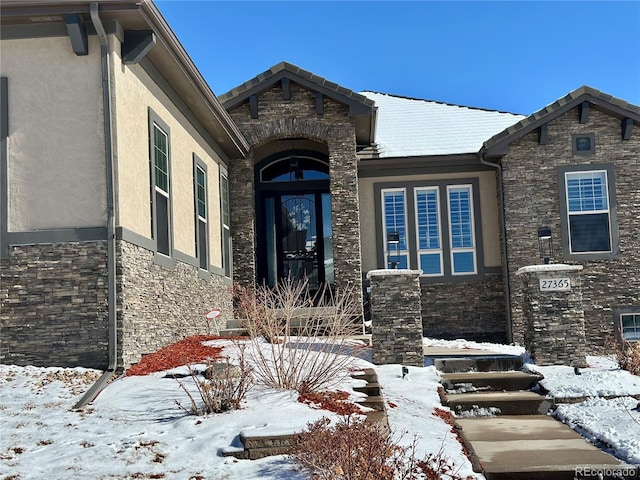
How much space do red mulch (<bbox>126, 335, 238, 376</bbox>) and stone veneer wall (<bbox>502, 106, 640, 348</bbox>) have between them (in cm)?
813

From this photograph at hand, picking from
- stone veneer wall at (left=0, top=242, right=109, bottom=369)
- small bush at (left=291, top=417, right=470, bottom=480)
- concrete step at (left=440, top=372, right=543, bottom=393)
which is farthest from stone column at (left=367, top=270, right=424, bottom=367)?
small bush at (left=291, top=417, right=470, bottom=480)

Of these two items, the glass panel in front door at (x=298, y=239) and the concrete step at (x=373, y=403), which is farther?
the glass panel in front door at (x=298, y=239)

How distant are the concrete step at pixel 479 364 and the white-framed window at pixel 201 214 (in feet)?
16.0

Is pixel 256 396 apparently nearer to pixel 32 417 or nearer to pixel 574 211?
pixel 32 417

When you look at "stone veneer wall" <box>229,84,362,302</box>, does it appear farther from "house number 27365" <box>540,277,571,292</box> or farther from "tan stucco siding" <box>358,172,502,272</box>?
"house number 27365" <box>540,277,571,292</box>

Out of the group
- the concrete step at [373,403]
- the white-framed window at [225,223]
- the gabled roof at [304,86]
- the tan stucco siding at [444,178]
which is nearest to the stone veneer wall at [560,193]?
the tan stucco siding at [444,178]

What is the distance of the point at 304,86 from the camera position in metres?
15.5

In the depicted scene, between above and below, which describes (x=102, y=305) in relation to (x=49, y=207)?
below

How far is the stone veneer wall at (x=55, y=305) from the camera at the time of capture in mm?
8578

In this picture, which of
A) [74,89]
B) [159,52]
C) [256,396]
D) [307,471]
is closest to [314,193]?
[159,52]

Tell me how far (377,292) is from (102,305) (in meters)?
4.11

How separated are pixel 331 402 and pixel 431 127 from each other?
487 inches

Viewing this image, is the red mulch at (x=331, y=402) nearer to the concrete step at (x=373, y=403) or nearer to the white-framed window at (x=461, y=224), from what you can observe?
the concrete step at (x=373, y=403)

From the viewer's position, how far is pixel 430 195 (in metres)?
16.7
